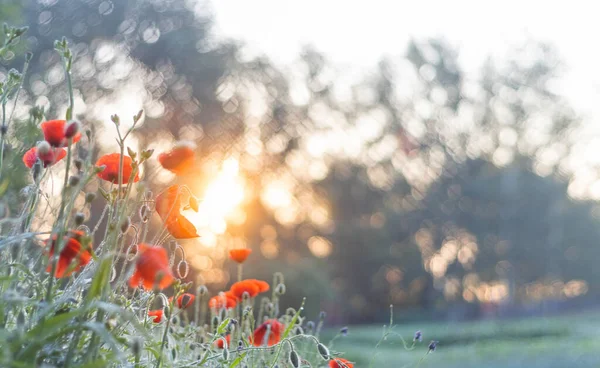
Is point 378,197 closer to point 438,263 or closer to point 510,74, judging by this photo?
point 438,263

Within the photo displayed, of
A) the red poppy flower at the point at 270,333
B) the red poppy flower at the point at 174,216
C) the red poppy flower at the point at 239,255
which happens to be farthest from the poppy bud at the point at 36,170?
the red poppy flower at the point at 239,255


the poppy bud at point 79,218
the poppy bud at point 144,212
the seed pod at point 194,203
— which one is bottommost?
the poppy bud at point 79,218

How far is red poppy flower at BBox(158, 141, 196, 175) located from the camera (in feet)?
3.51

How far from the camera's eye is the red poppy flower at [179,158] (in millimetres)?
1071

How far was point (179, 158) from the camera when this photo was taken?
1072 millimetres

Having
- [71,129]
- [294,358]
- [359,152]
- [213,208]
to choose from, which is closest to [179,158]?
[71,129]

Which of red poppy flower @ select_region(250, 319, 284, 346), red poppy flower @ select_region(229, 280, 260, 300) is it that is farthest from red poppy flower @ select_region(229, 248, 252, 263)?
red poppy flower @ select_region(250, 319, 284, 346)

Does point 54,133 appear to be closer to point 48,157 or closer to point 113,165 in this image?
point 48,157

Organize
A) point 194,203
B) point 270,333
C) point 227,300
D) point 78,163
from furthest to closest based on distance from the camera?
point 227,300
point 270,333
point 194,203
point 78,163

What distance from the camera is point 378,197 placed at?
24406 millimetres

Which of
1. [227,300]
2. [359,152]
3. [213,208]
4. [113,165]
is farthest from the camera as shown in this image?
[359,152]

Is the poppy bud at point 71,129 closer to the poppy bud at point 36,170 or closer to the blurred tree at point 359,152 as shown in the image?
the poppy bud at point 36,170

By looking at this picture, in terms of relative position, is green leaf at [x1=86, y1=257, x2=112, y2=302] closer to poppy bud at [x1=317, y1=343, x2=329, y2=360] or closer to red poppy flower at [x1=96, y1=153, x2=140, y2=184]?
red poppy flower at [x1=96, y1=153, x2=140, y2=184]

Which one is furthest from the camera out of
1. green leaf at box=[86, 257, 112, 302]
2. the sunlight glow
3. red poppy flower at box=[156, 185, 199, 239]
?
the sunlight glow
